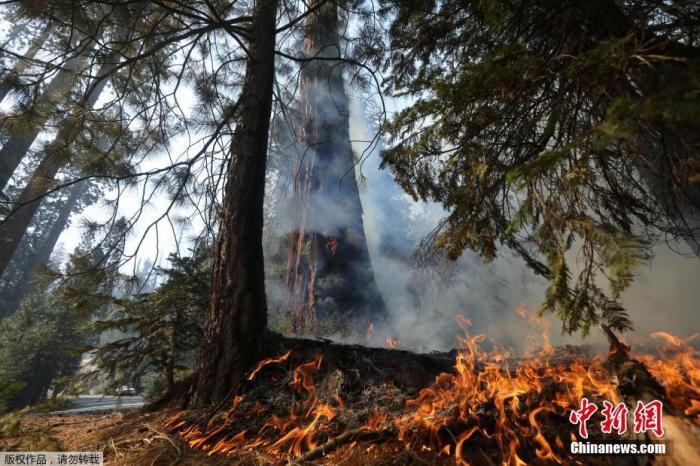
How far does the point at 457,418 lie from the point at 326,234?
8377 mm

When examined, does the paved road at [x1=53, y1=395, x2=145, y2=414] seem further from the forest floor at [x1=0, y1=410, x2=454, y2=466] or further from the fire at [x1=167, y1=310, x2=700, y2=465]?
the fire at [x1=167, y1=310, x2=700, y2=465]

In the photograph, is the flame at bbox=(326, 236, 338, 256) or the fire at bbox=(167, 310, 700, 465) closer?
the fire at bbox=(167, 310, 700, 465)

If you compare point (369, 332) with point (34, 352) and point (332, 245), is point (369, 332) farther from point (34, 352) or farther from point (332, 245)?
point (34, 352)

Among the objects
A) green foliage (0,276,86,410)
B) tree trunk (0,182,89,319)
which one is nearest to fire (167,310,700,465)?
green foliage (0,276,86,410)

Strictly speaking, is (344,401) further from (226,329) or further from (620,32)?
(620,32)

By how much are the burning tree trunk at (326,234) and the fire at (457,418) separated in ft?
20.5

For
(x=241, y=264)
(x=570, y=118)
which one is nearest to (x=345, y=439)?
(x=241, y=264)

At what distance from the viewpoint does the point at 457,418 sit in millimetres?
1960

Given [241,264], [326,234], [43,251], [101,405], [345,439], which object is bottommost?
[345,439]

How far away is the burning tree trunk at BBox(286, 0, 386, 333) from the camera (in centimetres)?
922

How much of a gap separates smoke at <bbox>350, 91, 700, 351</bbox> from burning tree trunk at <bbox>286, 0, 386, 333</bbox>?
1.13m

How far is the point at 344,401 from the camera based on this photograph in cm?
254

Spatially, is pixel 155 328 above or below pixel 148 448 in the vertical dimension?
above

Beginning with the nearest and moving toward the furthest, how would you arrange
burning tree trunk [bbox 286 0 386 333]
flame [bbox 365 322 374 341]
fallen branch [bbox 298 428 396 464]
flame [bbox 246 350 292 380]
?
1. fallen branch [bbox 298 428 396 464]
2. flame [bbox 246 350 292 380]
3. flame [bbox 365 322 374 341]
4. burning tree trunk [bbox 286 0 386 333]
